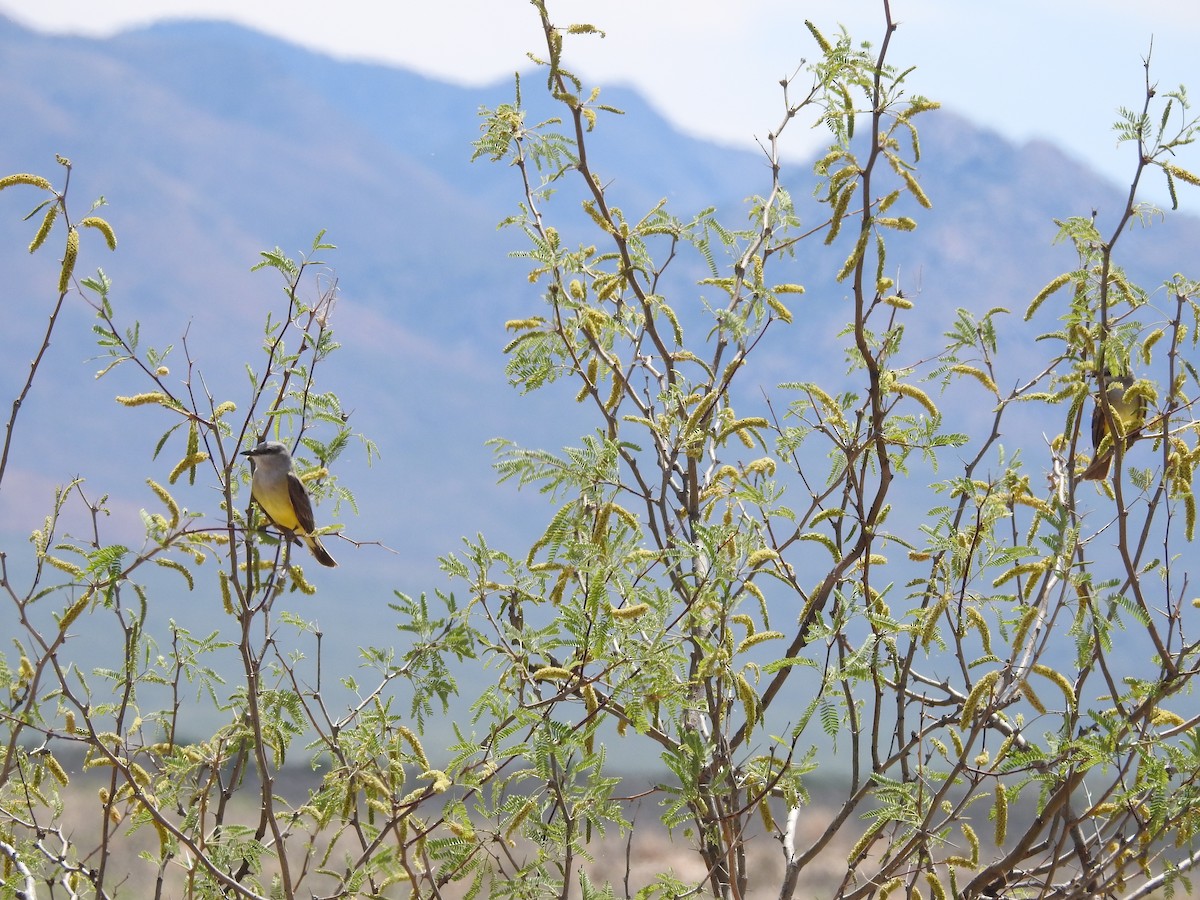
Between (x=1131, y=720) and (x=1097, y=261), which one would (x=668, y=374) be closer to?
(x=1097, y=261)

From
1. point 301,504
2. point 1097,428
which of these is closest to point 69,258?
point 301,504

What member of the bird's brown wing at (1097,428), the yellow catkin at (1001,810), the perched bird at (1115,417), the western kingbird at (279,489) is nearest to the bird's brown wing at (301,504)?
the western kingbird at (279,489)

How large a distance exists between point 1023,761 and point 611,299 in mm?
2096

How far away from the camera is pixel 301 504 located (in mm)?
3607

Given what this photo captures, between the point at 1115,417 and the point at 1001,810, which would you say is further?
the point at 1001,810

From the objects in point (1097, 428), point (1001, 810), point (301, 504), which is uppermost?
point (1097, 428)

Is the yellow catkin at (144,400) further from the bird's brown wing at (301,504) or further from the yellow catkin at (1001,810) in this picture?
the yellow catkin at (1001,810)

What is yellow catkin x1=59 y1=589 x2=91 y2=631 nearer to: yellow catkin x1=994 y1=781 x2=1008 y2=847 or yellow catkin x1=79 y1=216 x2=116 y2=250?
yellow catkin x1=79 y1=216 x2=116 y2=250

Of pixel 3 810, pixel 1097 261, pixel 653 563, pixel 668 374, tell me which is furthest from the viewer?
pixel 668 374

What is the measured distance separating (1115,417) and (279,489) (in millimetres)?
2505

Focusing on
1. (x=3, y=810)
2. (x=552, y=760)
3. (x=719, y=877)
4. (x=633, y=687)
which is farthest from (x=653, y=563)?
(x=3, y=810)

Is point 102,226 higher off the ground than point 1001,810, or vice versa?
point 102,226

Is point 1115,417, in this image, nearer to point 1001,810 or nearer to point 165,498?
point 1001,810

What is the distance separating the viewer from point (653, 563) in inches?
126
